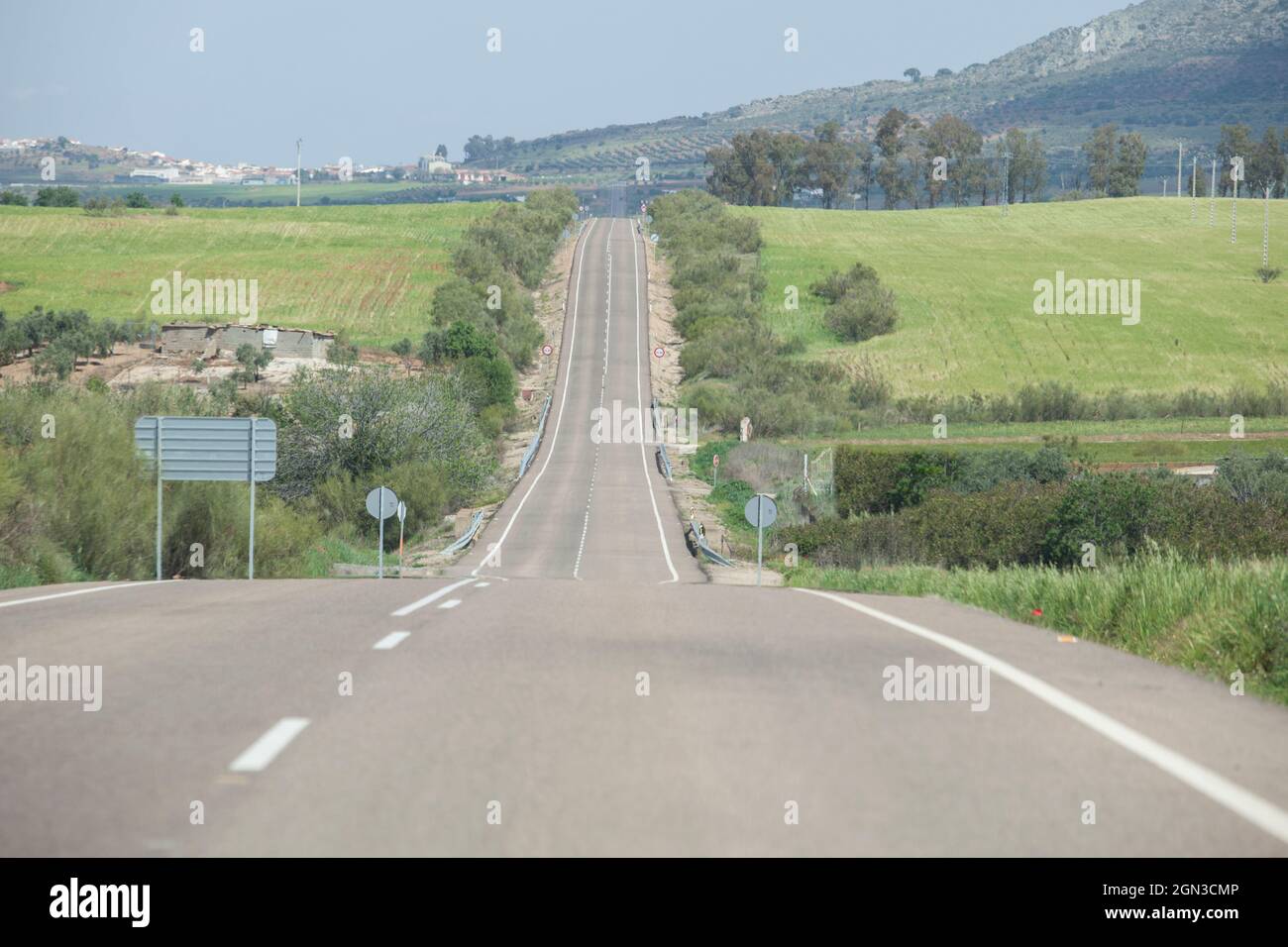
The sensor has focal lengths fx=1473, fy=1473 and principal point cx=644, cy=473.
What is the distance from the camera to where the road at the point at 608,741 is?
5.92 meters

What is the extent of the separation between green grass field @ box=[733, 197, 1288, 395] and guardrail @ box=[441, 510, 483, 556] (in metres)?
48.1

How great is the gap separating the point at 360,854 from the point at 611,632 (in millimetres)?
6910

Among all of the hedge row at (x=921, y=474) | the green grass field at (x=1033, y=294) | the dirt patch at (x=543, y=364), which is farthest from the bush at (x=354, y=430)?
the green grass field at (x=1033, y=294)

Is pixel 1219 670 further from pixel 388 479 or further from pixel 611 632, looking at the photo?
pixel 388 479

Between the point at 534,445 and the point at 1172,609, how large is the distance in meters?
62.6

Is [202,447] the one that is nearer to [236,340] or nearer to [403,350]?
[236,340]

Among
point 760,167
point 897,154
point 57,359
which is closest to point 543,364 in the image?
point 57,359

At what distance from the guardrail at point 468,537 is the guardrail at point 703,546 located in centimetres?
768

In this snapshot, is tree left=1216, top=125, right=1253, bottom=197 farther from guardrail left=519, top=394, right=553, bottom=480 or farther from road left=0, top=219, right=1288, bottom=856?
road left=0, top=219, right=1288, bottom=856

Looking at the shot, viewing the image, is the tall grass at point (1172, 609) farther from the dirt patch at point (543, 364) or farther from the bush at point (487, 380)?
the bush at point (487, 380)

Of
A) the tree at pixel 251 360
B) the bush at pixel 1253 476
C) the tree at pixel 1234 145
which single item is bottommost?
the bush at pixel 1253 476

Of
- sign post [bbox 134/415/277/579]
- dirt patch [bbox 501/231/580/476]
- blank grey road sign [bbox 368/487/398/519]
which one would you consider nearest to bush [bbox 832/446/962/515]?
dirt patch [bbox 501/231/580/476]

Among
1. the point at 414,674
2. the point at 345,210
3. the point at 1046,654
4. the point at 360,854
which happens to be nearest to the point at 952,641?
the point at 1046,654
